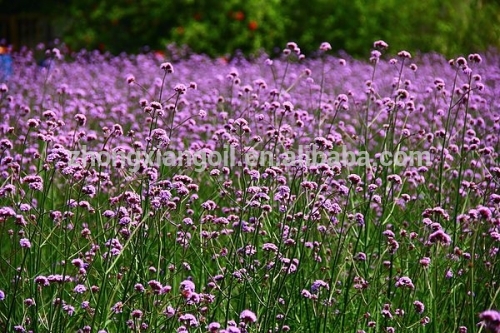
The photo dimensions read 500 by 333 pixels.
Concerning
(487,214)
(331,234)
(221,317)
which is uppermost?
(487,214)

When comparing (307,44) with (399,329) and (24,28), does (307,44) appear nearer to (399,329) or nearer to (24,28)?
(24,28)

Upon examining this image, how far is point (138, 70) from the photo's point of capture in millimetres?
10711

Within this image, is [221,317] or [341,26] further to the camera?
[341,26]

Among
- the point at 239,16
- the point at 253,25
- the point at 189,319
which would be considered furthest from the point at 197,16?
the point at 189,319

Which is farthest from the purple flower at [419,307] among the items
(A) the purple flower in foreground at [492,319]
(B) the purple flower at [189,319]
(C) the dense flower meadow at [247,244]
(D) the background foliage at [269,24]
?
(D) the background foliage at [269,24]

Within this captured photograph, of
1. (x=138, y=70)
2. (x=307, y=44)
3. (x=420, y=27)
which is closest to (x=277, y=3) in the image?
(x=307, y=44)

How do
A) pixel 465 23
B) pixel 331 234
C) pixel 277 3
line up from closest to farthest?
pixel 331 234 → pixel 277 3 → pixel 465 23

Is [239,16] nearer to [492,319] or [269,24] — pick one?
[269,24]

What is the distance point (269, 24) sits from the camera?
14766mm

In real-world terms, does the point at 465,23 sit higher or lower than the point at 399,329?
higher

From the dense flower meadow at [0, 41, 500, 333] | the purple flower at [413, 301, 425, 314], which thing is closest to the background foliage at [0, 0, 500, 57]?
the dense flower meadow at [0, 41, 500, 333]

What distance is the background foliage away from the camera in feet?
47.3

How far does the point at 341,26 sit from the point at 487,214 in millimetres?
13387

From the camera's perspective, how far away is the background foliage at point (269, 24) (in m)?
14.4
